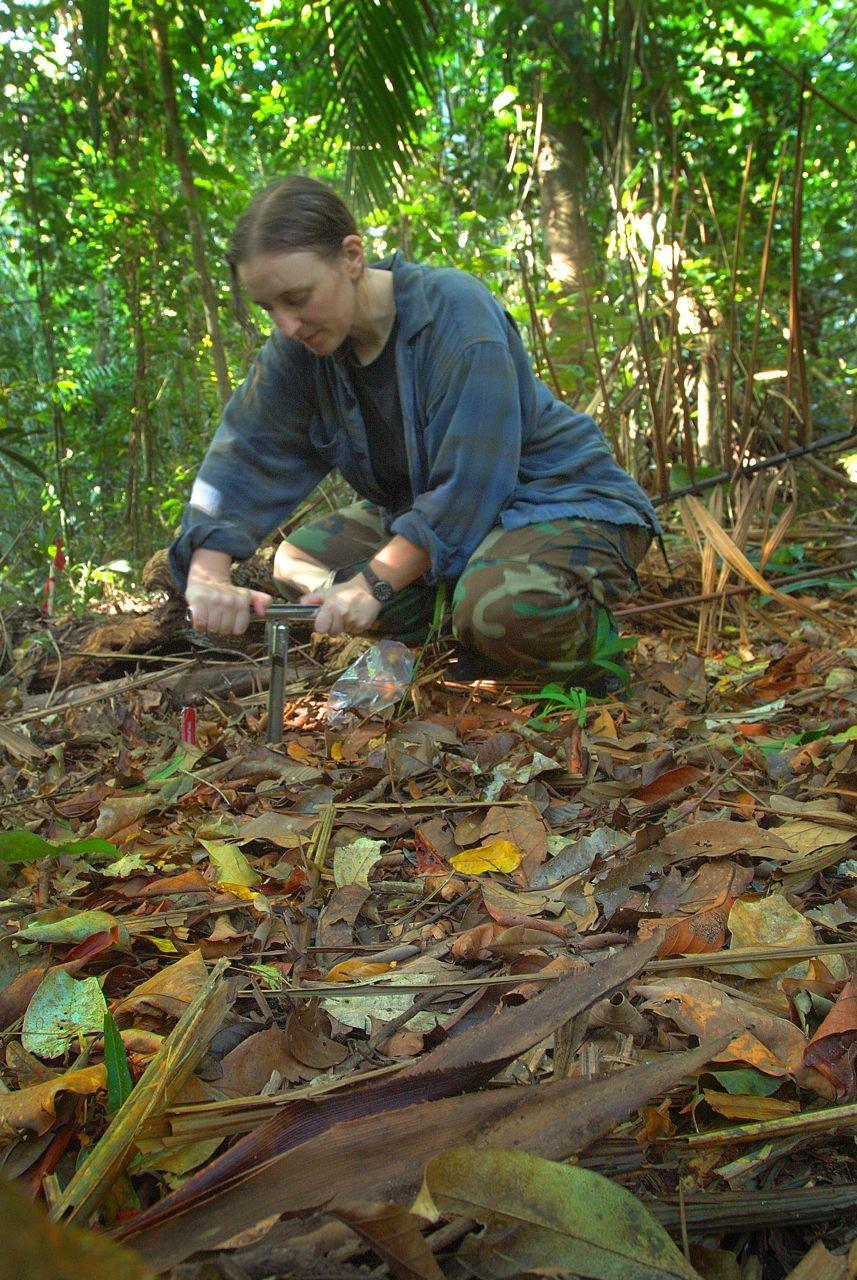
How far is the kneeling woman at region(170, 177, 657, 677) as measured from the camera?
2.15 metres

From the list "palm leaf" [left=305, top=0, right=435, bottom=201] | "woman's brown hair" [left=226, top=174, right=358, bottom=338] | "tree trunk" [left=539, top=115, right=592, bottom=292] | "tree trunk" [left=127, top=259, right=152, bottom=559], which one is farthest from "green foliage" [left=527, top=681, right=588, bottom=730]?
"tree trunk" [left=127, top=259, right=152, bottom=559]

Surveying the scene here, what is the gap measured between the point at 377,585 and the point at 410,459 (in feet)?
1.39

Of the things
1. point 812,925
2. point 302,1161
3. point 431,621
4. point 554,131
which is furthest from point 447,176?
point 302,1161

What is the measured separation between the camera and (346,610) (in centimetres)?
202

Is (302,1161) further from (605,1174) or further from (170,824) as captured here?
(170,824)

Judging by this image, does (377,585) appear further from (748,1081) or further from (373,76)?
(373,76)

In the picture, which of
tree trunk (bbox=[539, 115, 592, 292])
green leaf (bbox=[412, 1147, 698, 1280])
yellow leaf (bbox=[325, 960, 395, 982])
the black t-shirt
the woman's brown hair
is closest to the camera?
green leaf (bbox=[412, 1147, 698, 1280])

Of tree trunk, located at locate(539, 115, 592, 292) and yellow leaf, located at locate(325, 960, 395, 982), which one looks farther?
tree trunk, located at locate(539, 115, 592, 292)

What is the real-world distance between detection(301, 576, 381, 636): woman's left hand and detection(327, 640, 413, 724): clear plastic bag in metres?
0.18

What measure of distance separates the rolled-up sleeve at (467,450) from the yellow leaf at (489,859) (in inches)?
40.2

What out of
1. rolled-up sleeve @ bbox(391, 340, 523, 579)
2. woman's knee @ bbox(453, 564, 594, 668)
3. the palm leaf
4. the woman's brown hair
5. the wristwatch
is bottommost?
woman's knee @ bbox(453, 564, 594, 668)

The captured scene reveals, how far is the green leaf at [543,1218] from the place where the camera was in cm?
60

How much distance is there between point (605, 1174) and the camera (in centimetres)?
71

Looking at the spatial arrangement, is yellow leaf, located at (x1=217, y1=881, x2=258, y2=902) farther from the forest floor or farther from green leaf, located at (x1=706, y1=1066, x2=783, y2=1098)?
green leaf, located at (x1=706, y1=1066, x2=783, y2=1098)
